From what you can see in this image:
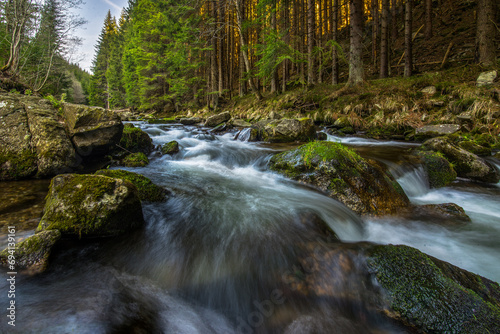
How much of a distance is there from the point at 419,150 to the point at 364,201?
3.49m

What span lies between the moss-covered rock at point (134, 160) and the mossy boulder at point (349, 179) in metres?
4.06

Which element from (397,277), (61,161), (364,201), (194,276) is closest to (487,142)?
(364,201)

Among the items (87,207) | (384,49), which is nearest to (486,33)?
(384,49)

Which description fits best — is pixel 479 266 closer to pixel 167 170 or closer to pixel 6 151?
pixel 167 170

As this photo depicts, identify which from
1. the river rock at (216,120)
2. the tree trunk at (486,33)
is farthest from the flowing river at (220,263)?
the river rock at (216,120)

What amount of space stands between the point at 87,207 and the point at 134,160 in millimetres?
3684

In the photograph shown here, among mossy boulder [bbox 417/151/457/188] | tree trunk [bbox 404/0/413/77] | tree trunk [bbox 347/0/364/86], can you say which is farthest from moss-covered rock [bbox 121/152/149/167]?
tree trunk [bbox 404/0/413/77]

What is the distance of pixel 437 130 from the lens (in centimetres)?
736

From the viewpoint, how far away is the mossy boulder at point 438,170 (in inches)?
191

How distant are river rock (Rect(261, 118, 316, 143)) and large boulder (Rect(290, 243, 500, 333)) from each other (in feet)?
20.2

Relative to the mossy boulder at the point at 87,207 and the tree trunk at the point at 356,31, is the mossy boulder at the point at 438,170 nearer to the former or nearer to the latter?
the mossy boulder at the point at 87,207

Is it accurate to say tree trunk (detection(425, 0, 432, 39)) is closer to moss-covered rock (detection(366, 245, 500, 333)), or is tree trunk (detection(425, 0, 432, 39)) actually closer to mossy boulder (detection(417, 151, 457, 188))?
mossy boulder (detection(417, 151, 457, 188))

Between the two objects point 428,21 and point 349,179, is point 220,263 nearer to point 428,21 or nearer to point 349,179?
point 349,179

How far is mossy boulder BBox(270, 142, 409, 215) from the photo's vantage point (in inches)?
140
